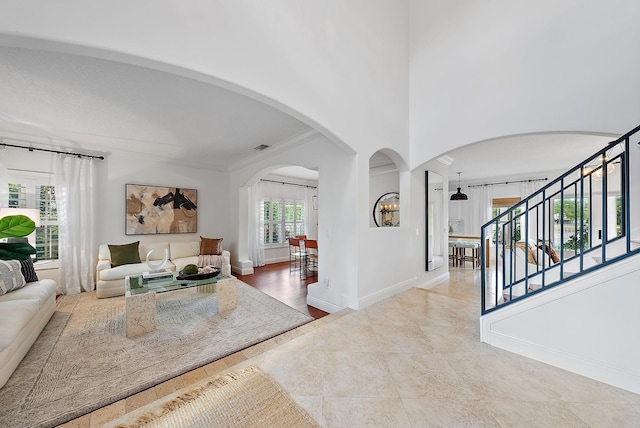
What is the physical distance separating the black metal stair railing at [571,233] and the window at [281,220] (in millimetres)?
5019

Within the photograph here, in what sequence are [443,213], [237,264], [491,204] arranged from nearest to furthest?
[443,213], [237,264], [491,204]

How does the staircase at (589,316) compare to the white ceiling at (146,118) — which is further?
the white ceiling at (146,118)

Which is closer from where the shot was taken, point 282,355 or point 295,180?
point 282,355

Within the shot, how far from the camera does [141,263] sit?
4.33 m

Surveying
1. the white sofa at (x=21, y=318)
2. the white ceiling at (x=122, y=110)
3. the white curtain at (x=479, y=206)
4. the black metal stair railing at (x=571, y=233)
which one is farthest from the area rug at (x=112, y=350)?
the white curtain at (x=479, y=206)

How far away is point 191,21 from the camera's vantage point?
1668mm

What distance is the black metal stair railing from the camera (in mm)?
1777

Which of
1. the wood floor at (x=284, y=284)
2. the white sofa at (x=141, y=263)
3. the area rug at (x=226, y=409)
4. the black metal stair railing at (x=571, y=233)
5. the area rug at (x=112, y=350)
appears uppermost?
the black metal stair railing at (x=571, y=233)

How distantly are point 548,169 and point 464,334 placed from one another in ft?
20.8

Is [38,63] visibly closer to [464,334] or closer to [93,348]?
[93,348]

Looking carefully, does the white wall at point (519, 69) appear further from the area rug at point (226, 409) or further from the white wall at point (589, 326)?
the area rug at point (226, 409)

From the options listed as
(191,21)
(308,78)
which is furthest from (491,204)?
(191,21)

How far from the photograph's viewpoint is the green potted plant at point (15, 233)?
127 centimetres

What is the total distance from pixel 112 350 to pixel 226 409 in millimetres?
1637
